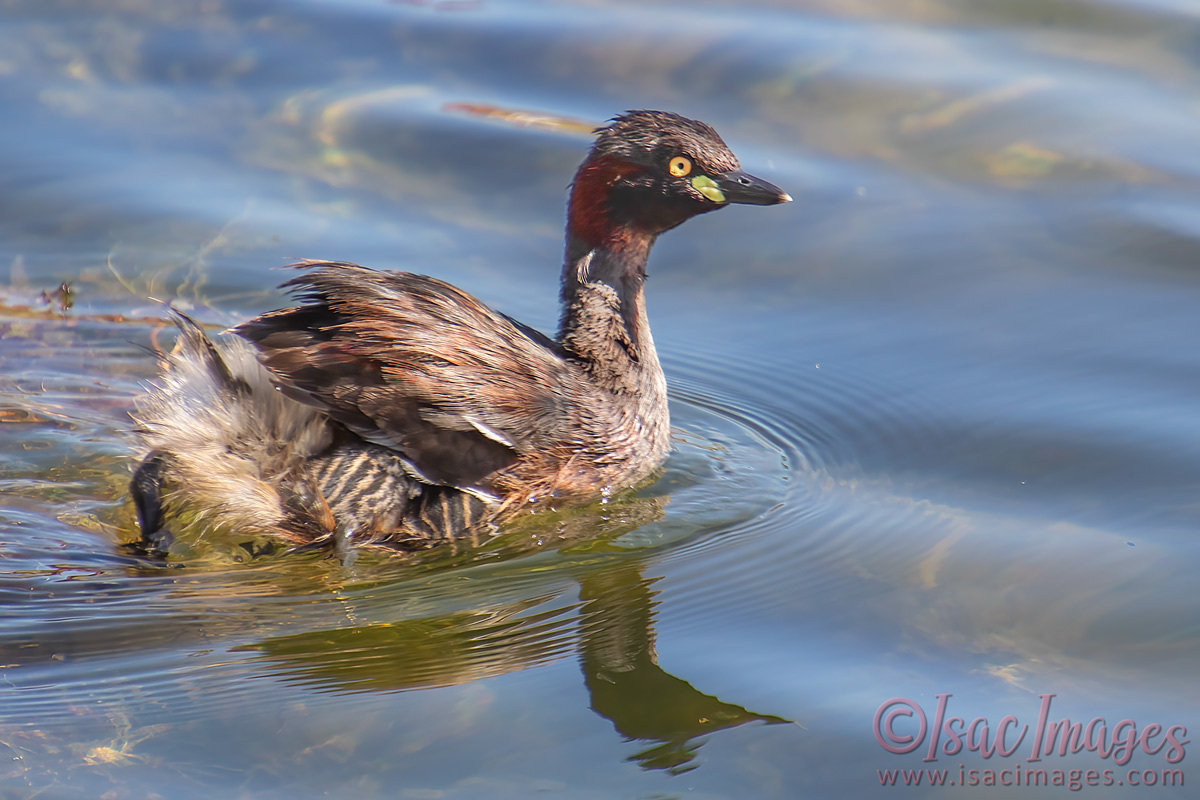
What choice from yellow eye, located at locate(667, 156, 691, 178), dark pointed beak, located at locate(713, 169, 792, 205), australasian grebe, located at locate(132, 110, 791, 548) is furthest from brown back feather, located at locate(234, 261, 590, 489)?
dark pointed beak, located at locate(713, 169, 792, 205)

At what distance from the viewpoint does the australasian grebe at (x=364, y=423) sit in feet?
16.4

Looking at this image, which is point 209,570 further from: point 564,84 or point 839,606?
point 564,84

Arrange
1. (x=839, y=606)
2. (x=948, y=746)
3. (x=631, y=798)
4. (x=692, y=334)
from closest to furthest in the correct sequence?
(x=631, y=798)
(x=948, y=746)
(x=839, y=606)
(x=692, y=334)

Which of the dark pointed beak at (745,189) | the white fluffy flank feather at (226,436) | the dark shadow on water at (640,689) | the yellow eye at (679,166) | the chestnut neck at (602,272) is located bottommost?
the dark shadow on water at (640,689)

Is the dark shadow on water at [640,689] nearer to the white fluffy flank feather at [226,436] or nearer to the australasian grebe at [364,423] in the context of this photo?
the australasian grebe at [364,423]

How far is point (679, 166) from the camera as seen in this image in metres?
6.00

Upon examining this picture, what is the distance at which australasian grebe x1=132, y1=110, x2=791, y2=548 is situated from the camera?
5.01m

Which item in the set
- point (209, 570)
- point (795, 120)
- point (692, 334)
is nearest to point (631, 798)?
point (209, 570)

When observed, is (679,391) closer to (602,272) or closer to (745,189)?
(602,272)

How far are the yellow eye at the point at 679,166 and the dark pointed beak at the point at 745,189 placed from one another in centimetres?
12

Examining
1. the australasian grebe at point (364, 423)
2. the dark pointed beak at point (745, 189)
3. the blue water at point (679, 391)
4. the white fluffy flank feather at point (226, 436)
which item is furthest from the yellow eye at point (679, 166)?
the white fluffy flank feather at point (226, 436)

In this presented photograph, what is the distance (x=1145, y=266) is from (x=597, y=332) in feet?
10.6

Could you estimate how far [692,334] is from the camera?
23.2 feet

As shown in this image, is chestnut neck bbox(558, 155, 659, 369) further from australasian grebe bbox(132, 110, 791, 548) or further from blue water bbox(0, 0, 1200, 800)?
blue water bbox(0, 0, 1200, 800)
